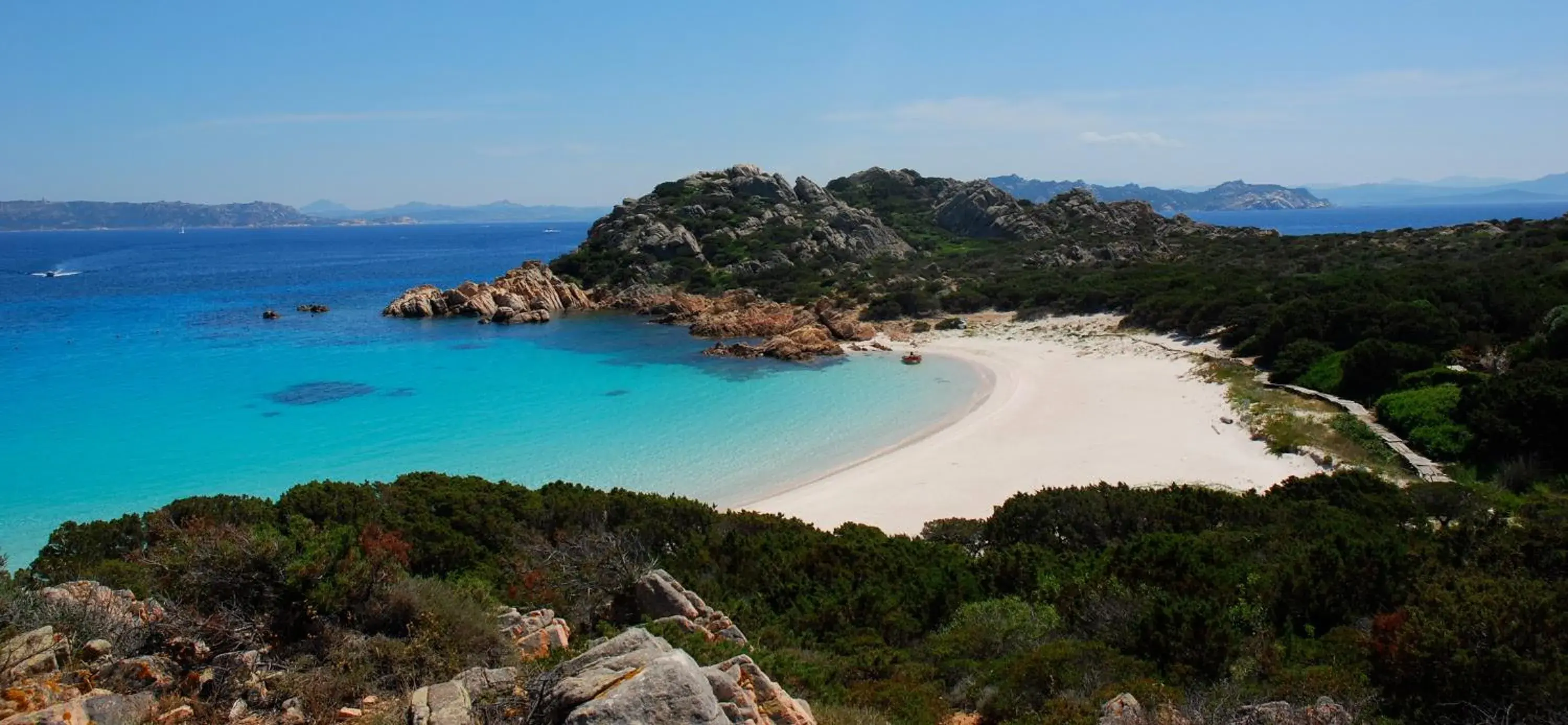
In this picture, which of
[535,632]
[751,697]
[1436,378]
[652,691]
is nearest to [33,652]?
[535,632]

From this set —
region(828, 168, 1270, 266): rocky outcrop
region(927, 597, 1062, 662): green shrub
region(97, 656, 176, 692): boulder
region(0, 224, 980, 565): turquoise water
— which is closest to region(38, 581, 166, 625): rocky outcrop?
region(97, 656, 176, 692): boulder

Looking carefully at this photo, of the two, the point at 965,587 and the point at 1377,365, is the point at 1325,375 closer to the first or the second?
the point at 1377,365

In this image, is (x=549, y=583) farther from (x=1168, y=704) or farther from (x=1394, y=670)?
(x=1394, y=670)

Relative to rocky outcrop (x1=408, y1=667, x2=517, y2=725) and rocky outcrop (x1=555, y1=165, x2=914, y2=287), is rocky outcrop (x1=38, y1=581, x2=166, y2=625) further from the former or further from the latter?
rocky outcrop (x1=555, y1=165, x2=914, y2=287)

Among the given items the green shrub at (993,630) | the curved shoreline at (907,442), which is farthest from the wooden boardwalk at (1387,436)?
the green shrub at (993,630)

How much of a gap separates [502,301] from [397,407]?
23986mm

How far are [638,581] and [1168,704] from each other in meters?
4.80

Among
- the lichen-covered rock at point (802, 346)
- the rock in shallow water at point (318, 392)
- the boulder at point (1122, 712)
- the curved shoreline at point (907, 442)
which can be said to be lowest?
the curved shoreline at point (907, 442)

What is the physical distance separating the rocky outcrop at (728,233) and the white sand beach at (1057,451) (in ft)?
97.8

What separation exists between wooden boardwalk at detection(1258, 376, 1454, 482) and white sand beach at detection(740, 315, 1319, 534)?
1.68m

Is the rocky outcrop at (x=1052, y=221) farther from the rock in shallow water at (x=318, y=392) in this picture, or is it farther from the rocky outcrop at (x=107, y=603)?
the rocky outcrop at (x=107, y=603)

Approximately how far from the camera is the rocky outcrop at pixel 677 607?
24.7 feet

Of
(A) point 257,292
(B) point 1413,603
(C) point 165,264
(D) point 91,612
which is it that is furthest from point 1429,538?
(C) point 165,264

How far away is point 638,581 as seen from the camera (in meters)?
8.27
